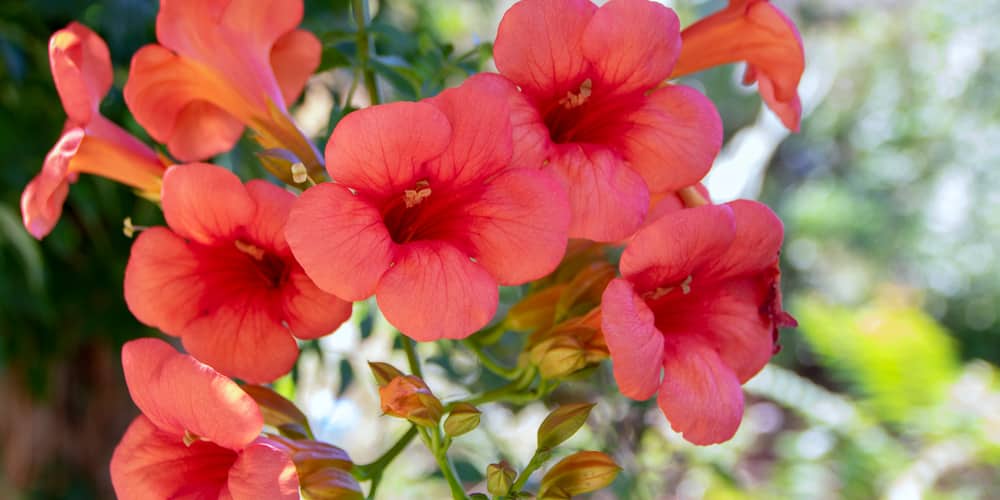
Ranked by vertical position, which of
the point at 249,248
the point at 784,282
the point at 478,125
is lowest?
the point at 784,282

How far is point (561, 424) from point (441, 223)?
0.23 meters

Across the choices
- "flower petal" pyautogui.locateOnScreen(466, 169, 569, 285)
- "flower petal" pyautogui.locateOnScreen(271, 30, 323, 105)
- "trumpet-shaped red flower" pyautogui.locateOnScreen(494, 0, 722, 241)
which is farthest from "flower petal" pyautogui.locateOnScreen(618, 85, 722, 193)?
"flower petal" pyautogui.locateOnScreen(271, 30, 323, 105)

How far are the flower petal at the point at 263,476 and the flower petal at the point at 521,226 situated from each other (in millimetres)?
241

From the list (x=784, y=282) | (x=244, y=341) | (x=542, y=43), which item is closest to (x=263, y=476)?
(x=244, y=341)

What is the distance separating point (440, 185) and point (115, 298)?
41.8 inches

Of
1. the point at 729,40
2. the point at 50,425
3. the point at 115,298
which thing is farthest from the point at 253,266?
the point at 50,425

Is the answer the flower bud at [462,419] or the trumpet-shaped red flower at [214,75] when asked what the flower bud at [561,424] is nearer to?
the flower bud at [462,419]

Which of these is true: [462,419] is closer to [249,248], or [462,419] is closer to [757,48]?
[249,248]

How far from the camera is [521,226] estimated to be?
68 centimetres

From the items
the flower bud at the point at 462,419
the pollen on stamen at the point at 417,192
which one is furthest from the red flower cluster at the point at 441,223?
the flower bud at the point at 462,419

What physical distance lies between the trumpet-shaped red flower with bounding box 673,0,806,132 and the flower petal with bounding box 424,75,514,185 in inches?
13.3

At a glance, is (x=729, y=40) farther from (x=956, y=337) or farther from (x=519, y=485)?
(x=956, y=337)

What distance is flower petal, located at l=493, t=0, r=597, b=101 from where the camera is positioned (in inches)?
27.7

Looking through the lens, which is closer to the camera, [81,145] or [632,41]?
[632,41]
